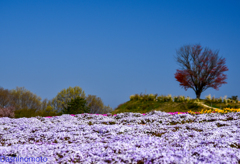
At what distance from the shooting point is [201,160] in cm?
523

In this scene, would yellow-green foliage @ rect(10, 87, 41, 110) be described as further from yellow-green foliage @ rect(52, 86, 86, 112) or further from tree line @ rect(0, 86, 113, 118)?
yellow-green foliage @ rect(52, 86, 86, 112)

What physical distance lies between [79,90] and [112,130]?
24.3 metres

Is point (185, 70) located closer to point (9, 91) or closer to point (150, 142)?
point (9, 91)

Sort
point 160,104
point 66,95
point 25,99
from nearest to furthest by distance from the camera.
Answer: point 160,104, point 66,95, point 25,99

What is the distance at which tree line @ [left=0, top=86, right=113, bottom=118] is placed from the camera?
26703mm

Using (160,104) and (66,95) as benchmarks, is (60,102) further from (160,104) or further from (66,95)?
(160,104)

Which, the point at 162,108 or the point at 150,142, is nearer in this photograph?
the point at 150,142

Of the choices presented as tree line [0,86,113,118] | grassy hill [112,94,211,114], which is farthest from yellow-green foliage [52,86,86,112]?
grassy hill [112,94,211,114]

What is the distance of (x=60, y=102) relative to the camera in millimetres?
33000

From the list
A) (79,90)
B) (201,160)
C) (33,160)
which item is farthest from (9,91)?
(201,160)

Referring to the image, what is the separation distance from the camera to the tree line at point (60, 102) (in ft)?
87.6

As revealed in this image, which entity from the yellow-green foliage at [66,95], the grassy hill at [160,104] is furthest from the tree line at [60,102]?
the grassy hill at [160,104]

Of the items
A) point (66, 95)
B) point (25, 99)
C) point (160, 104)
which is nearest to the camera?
point (160, 104)

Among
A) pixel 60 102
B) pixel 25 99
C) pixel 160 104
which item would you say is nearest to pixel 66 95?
pixel 60 102
